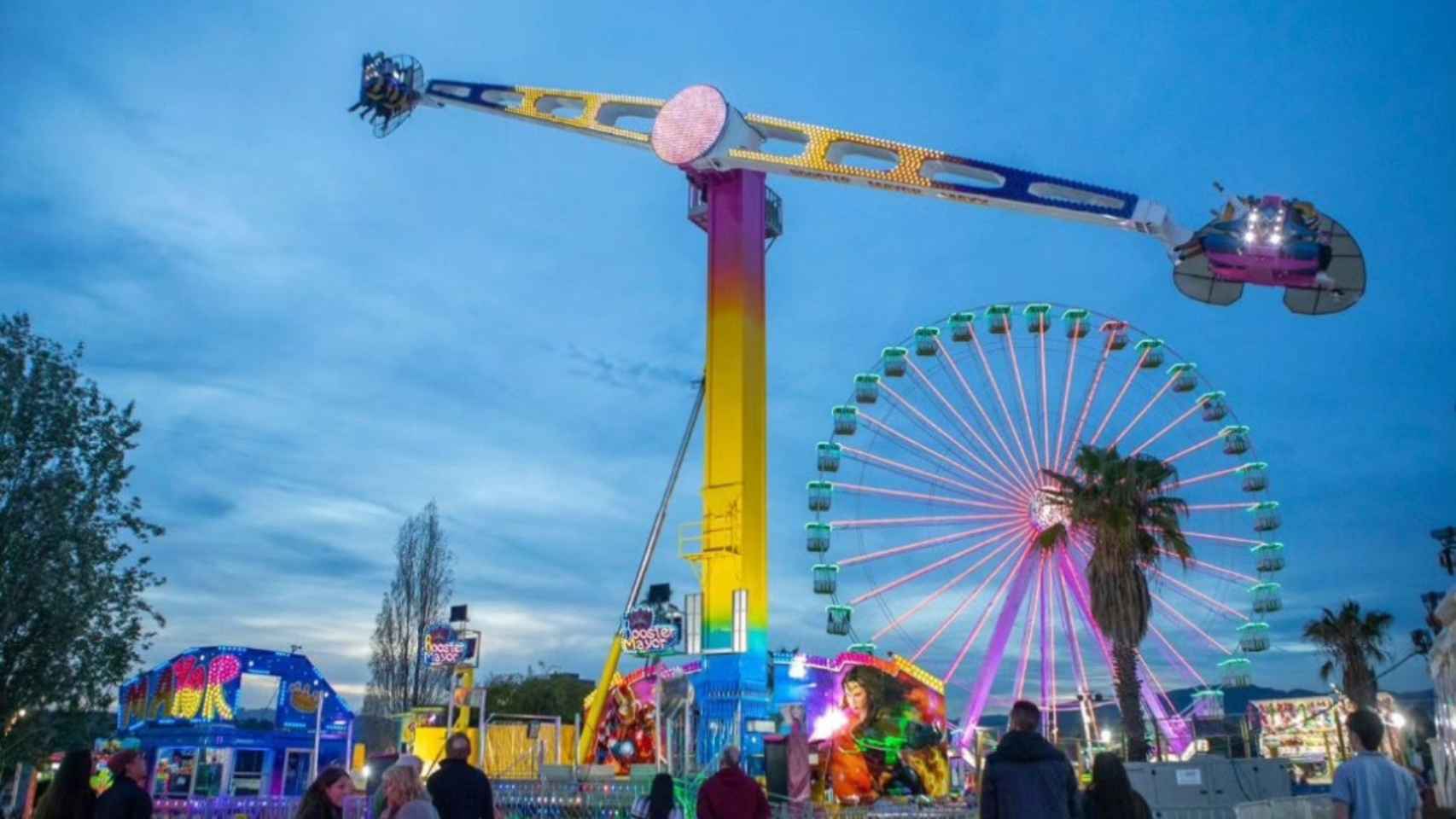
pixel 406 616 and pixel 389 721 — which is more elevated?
pixel 406 616

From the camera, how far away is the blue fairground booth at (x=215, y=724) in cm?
2839

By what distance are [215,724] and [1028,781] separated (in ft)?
89.7

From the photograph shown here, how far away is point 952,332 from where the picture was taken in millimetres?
35219

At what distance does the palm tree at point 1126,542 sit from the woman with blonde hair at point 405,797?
17260mm

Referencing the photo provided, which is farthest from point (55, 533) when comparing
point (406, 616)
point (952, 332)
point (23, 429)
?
point (406, 616)

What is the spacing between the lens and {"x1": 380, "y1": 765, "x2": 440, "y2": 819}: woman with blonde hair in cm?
568

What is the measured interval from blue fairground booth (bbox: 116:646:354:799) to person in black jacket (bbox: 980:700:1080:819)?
2576cm

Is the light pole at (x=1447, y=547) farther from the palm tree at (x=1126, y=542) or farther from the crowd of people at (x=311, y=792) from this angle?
the crowd of people at (x=311, y=792)

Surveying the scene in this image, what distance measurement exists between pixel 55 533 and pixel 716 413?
16.7 metres

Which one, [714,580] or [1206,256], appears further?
[714,580]

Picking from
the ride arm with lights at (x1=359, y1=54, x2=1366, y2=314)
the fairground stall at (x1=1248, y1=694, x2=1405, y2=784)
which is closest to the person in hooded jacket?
the ride arm with lights at (x1=359, y1=54, x2=1366, y2=314)

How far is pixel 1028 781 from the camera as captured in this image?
5.69 m

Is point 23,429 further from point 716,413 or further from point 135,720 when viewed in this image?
point 716,413

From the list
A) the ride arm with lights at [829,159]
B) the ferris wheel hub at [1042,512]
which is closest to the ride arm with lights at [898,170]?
the ride arm with lights at [829,159]
